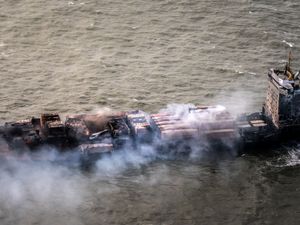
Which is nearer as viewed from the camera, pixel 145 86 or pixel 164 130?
pixel 164 130

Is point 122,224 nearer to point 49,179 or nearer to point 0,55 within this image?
point 49,179

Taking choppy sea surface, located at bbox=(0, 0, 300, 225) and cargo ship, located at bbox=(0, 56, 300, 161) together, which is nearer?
choppy sea surface, located at bbox=(0, 0, 300, 225)

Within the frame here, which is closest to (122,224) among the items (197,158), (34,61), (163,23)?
(197,158)

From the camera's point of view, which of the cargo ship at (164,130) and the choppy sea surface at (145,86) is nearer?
the choppy sea surface at (145,86)

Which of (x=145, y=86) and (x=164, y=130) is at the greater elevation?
(x=164, y=130)
